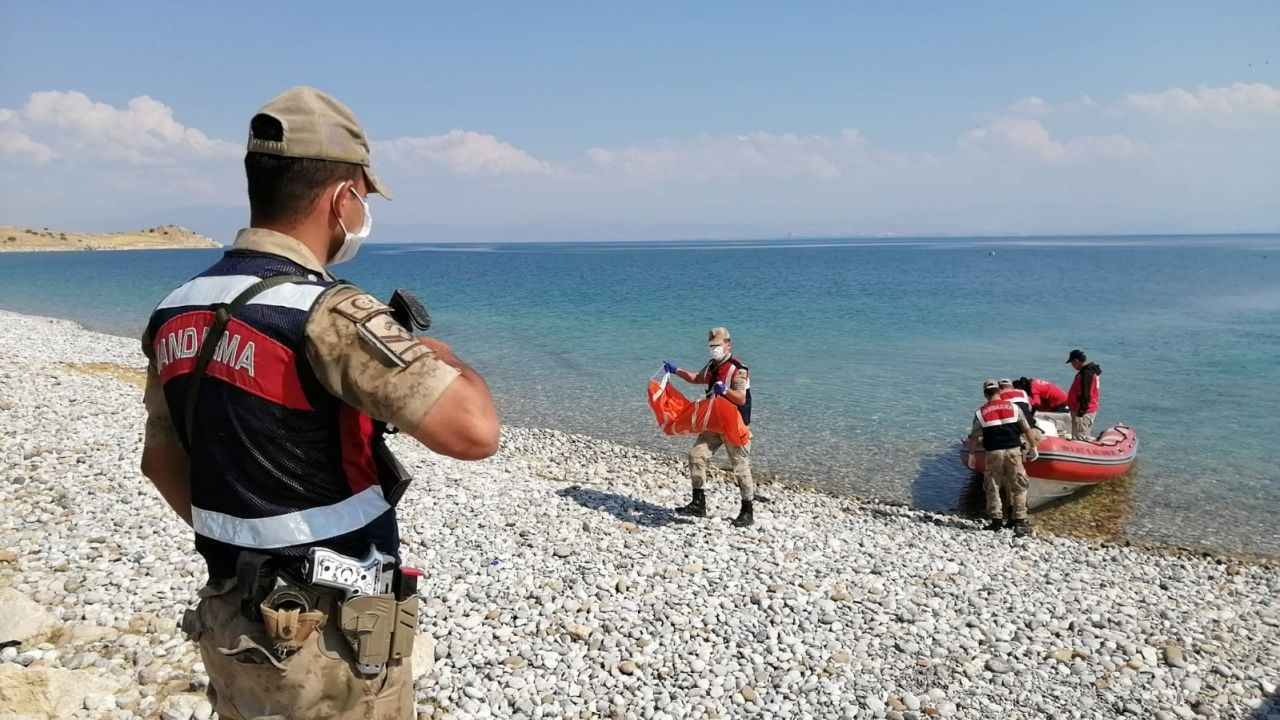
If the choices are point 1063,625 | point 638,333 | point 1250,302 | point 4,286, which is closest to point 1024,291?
point 1250,302

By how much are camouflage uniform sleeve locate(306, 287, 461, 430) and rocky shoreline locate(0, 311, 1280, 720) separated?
14.3 feet

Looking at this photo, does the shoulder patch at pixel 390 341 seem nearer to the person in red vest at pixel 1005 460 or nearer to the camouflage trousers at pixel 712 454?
the camouflage trousers at pixel 712 454

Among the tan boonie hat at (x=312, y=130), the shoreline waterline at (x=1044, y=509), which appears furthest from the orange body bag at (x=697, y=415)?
the tan boonie hat at (x=312, y=130)

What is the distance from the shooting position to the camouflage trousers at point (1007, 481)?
498 inches

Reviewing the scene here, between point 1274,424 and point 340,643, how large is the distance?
25.4 m

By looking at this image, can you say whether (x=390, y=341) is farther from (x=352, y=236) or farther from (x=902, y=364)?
(x=902, y=364)

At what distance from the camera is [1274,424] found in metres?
20.7

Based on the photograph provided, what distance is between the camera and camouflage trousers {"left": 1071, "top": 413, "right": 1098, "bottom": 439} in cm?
1619

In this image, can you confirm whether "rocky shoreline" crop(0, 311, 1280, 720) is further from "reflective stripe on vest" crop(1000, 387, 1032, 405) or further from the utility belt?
the utility belt

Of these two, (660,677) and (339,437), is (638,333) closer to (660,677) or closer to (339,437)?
(660,677)

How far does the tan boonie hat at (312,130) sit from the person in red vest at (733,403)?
8.47m

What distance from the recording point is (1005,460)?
1272cm

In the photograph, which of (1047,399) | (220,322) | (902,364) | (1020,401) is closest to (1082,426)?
(1047,399)

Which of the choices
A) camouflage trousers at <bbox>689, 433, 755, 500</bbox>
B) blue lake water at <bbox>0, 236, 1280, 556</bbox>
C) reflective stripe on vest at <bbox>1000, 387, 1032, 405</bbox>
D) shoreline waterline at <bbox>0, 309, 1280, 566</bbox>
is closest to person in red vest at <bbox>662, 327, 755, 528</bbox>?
camouflage trousers at <bbox>689, 433, 755, 500</bbox>
